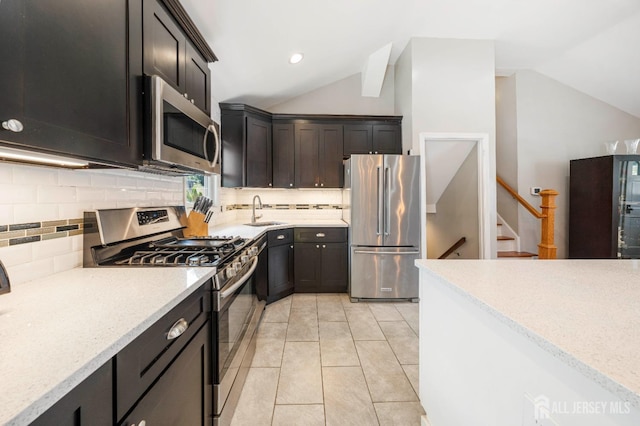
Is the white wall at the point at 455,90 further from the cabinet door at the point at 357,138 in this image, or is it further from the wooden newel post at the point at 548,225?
the wooden newel post at the point at 548,225

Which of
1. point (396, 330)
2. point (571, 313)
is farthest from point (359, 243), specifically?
point (571, 313)

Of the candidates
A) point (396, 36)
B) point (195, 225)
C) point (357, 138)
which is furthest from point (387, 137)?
point (195, 225)

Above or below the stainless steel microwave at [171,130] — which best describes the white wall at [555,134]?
Result: above

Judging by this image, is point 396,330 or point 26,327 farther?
point 396,330

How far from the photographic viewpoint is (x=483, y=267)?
1.26 metres

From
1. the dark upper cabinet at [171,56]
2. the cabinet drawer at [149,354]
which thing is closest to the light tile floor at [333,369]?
the cabinet drawer at [149,354]

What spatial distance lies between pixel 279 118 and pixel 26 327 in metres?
3.49

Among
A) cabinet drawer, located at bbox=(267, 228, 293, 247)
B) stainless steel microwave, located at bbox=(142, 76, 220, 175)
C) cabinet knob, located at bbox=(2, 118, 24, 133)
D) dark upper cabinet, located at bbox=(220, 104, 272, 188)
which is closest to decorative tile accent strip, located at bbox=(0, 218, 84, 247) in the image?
stainless steel microwave, located at bbox=(142, 76, 220, 175)

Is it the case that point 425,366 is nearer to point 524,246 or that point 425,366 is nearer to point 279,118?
point 279,118

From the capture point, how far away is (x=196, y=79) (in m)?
1.86

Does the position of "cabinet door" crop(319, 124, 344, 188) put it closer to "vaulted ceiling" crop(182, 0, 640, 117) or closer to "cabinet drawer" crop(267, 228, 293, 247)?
"vaulted ceiling" crop(182, 0, 640, 117)

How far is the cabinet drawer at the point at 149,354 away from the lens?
27.3 inches

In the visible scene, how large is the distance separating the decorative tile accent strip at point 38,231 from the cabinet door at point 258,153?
2.28 m

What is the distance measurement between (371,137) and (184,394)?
11.6 feet
